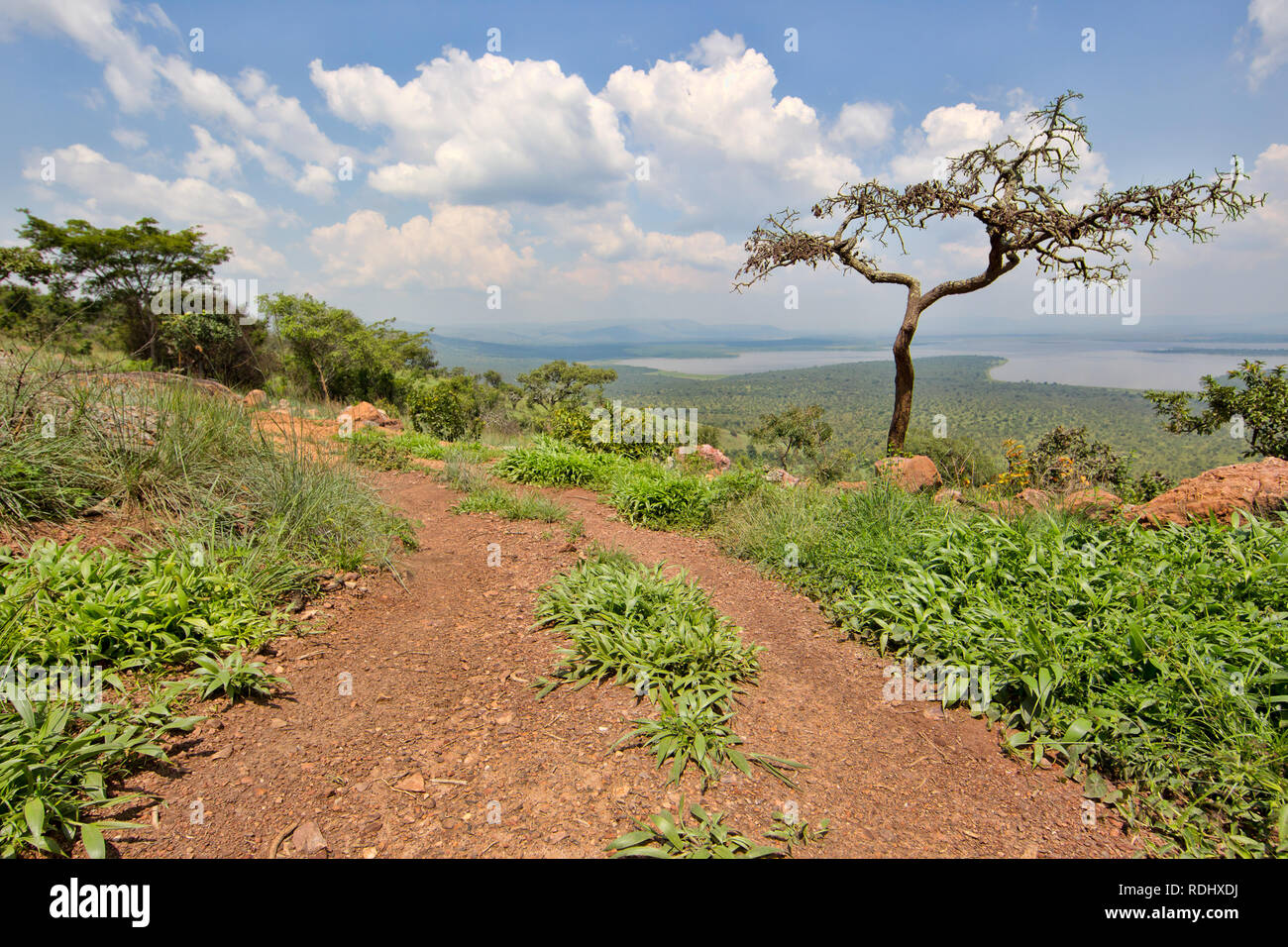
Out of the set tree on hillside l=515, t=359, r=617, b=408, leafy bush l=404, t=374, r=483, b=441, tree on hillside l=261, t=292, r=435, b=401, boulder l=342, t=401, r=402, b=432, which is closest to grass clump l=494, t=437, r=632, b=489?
leafy bush l=404, t=374, r=483, b=441

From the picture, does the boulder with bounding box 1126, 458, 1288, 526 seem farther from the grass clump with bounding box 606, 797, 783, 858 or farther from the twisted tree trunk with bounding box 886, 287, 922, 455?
the grass clump with bounding box 606, 797, 783, 858

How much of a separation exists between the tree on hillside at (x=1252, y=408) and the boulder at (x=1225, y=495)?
19.8 feet

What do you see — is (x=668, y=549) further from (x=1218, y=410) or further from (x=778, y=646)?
(x=1218, y=410)

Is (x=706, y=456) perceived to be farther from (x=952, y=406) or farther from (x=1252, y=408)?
(x=952, y=406)

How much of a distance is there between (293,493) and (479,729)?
7.55 feet

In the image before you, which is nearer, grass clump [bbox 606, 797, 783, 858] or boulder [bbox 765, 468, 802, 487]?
grass clump [bbox 606, 797, 783, 858]

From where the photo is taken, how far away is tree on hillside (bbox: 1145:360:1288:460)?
10219 millimetres

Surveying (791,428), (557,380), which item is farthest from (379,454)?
(557,380)

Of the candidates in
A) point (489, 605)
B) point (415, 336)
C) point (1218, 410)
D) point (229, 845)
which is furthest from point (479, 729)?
point (415, 336)

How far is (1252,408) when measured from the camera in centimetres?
1051

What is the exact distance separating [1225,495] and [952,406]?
3848 cm

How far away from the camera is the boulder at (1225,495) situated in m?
4.55

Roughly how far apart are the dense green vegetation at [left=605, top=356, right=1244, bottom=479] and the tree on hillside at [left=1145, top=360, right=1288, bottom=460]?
299 centimetres

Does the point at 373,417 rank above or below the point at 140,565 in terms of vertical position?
above
